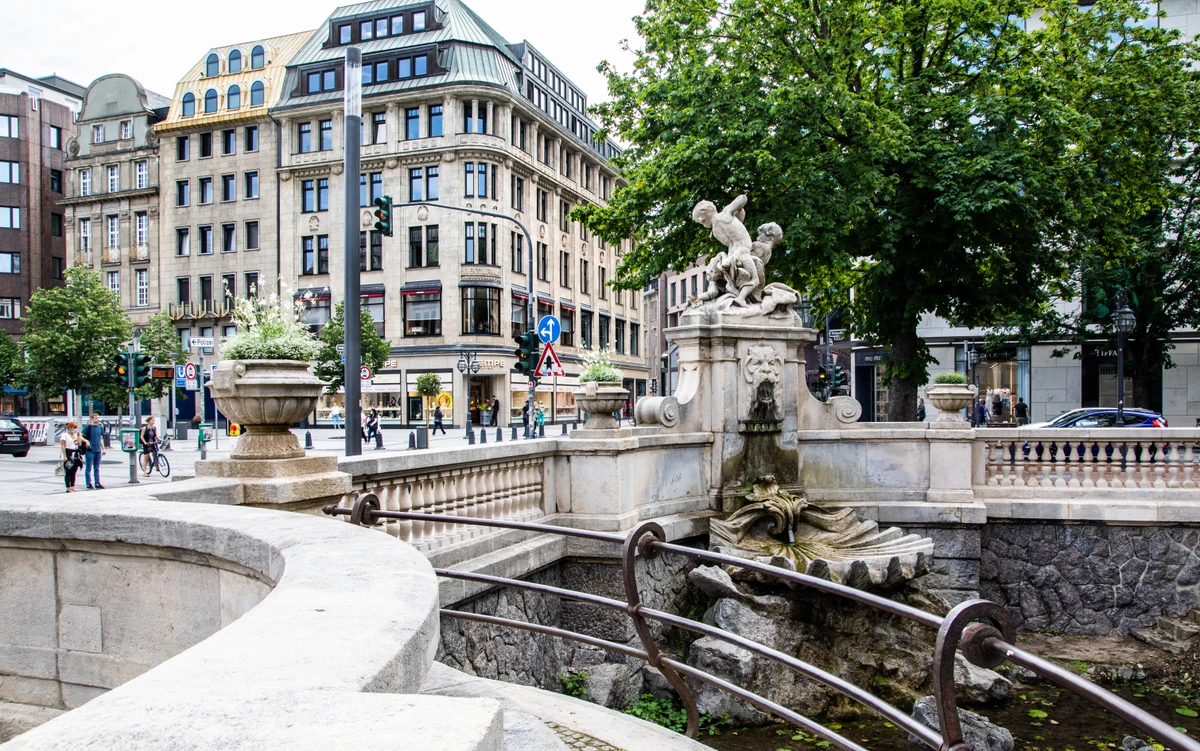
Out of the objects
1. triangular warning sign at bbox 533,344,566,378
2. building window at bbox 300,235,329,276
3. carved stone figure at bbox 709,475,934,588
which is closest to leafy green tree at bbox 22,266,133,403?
building window at bbox 300,235,329,276

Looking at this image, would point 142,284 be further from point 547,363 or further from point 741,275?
point 741,275

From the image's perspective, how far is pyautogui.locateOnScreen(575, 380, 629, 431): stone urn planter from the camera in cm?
879

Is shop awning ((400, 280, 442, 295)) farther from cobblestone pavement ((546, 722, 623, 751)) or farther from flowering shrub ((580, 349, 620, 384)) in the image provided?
cobblestone pavement ((546, 722, 623, 751))

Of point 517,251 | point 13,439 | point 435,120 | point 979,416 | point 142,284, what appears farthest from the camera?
point 142,284

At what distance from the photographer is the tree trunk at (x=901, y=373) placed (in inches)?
686

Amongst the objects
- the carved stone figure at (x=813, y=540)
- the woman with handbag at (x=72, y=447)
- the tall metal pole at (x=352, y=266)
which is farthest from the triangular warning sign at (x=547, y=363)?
the woman with handbag at (x=72, y=447)

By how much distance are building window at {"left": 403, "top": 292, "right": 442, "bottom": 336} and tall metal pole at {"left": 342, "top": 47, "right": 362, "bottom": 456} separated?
34.5 meters

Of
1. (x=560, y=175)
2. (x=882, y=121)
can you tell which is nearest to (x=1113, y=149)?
(x=882, y=121)

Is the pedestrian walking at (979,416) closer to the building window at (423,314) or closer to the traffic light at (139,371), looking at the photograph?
the traffic light at (139,371)

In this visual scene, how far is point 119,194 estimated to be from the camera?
170 ft

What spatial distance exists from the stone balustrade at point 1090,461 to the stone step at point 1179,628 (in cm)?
154

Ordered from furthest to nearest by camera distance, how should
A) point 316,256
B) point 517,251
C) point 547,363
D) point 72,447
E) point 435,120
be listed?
point 316,256 < point 517,251 < point 435,120 < point 547,363 < point 72,447

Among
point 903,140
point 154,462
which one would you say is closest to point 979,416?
point 903,140

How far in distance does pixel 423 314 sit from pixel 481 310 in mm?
3055
